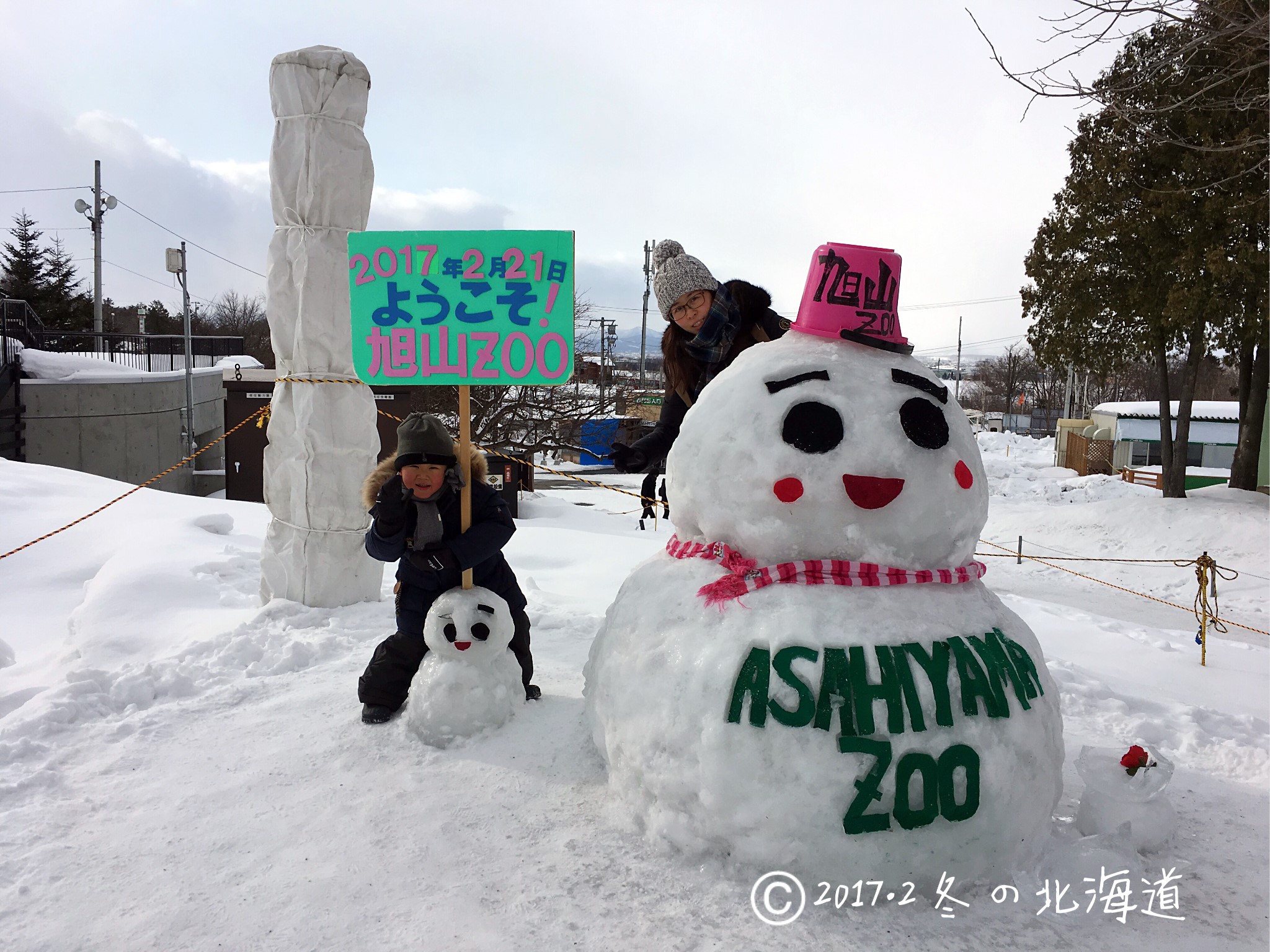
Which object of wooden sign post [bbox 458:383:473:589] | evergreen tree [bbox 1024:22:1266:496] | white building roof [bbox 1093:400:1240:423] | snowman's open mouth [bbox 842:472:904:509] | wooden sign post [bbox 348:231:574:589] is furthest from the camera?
white building roof [bbox 1093:400:1240:423]

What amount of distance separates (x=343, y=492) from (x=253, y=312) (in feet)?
190

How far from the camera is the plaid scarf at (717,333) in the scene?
3113 mm

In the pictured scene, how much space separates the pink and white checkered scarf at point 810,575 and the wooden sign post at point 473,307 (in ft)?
4.47

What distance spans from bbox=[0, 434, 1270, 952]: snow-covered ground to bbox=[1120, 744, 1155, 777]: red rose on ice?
29cm

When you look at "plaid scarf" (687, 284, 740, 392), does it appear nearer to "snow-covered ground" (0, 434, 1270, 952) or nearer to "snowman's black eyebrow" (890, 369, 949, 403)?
"snowman's black eyebrow" (890, 369, 949, 403)

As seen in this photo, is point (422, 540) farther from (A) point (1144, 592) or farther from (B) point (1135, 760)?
(A) point (1144, 592)

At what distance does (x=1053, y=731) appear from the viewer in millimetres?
2473

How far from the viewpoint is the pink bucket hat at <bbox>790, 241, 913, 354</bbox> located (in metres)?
2.64

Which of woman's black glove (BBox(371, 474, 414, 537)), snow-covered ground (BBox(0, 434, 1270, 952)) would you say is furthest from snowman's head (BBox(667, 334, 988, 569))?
woman's black glove (BBox(371, 474, 414, 537))

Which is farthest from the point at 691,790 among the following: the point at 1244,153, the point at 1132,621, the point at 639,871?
the point at 1244,153

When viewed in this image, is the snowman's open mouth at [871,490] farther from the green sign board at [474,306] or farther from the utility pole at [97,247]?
the utility pole at [97,247]

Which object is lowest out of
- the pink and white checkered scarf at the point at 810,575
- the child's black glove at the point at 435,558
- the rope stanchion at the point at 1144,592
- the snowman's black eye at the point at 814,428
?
the rope stanchion at the point at 1144,592

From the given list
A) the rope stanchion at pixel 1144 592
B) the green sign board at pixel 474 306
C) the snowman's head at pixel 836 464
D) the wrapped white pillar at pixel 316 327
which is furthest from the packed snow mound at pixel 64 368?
the snowman's head at pixel 836 464

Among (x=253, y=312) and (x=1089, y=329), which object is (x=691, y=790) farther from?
(x=253, y=312)
